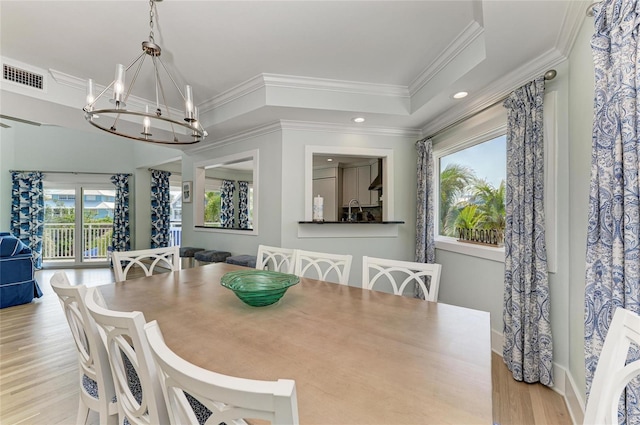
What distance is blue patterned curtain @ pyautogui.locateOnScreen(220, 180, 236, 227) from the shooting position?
7301 mm

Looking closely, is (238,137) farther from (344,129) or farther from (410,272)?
(410,272)

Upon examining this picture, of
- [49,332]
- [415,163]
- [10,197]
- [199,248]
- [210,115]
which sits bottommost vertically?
[49,332]

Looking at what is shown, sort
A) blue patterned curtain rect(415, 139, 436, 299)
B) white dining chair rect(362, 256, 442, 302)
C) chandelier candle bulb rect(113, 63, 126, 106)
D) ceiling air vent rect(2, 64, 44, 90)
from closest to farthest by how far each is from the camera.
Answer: chandelier candle bulb rect(113, 63, 126, 106) < white dining chair rect(362, 256, 442, 302) < ceiling air vent rect(2, 64, 44, 90) < blue patterned curtain rect(415, 139, 436, 299)

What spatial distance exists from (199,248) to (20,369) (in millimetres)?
2376

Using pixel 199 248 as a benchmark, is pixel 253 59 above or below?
above

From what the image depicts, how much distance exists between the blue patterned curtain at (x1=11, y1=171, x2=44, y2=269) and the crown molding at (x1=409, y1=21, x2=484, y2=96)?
7921 millimetres

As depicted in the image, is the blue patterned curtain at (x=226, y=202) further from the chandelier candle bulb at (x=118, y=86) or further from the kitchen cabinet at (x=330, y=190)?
the chandelier candle bulb at (x=118, y=86)

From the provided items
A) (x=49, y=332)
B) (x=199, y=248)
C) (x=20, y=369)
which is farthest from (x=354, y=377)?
(x=199, y=248)

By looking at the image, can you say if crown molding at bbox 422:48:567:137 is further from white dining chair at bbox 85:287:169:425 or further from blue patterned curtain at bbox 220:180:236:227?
blue patterned curtain at bbox 220:180:236:227

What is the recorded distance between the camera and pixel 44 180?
245 inches

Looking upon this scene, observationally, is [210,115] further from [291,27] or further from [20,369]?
[20,369]

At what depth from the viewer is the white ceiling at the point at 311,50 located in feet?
6.08

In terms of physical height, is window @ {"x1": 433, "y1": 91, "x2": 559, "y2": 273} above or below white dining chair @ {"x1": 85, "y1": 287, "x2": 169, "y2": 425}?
above

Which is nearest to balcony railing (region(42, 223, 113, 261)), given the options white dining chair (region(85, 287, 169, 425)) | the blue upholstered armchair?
the blue upholstered armchair
